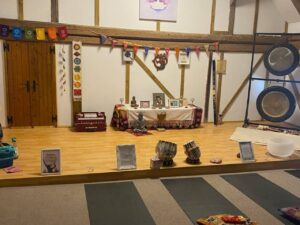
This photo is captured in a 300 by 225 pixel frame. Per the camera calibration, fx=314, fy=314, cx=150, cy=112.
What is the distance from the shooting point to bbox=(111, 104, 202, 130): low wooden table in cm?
597

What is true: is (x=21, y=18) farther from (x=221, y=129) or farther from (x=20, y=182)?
(x=221, y=129)

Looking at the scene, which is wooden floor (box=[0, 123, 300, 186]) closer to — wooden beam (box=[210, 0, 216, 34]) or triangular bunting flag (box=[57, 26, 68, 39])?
triangular bunting flag (box=[57, 26, 68, 39])

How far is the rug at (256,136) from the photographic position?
5.42 meters

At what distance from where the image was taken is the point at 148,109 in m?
6.07

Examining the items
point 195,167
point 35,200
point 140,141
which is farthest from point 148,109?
point 35,200

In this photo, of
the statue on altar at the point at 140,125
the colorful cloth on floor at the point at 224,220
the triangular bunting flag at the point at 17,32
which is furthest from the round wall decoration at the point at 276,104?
the triangular bunting flag at the point at 17,32

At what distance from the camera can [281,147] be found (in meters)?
4.59

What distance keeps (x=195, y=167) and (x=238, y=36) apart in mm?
3798

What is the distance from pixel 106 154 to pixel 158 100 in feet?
7.33

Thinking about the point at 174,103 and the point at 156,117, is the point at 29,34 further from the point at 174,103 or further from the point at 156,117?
the point at 174,103

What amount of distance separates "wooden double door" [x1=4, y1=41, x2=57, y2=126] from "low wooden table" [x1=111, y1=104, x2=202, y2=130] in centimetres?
128

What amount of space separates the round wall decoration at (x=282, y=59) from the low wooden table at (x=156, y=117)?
1608 millimetres

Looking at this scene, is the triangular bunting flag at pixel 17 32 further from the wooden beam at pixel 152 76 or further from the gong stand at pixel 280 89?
the gong stand at pixel 280 89

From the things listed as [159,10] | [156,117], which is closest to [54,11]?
[159,10]
